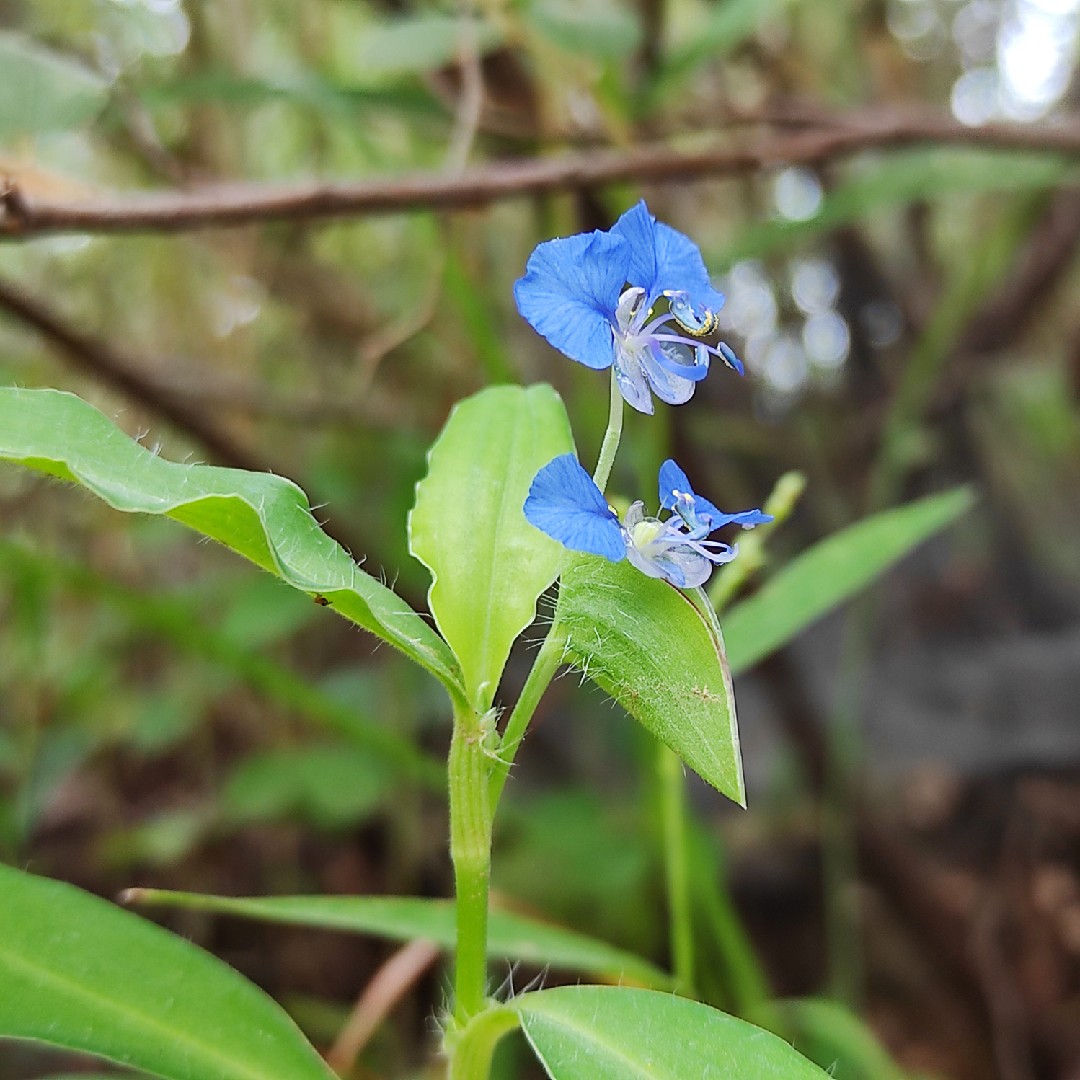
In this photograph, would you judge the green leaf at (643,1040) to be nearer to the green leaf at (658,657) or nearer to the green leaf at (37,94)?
the green leaf at (658,657)

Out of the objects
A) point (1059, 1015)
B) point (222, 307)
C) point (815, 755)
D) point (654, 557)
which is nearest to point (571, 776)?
point (815, 755)

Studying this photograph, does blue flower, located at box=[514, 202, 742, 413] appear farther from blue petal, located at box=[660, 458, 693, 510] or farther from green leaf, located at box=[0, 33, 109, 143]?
green leaf, located at box=[0, 33, 109, 143]

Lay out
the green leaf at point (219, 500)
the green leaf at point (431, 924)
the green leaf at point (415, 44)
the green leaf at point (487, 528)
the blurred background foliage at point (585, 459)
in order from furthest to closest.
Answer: the blurred background foliage at point (585, 459)
the green leaf at point (415, 44)
the green leaf at point (431, 924)
the green leaf at point (487, 528)
the green leaf at point (219, 500)

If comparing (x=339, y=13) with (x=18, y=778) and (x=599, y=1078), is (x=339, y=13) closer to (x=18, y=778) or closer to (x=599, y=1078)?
(x=18, y=778)

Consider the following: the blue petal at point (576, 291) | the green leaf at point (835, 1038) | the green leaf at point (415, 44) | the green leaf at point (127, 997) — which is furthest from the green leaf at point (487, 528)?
the green leaf at point (835, 1038)

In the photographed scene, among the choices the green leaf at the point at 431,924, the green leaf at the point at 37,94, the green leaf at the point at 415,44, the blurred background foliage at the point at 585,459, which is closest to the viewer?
the green leaf at the point at 431,924
